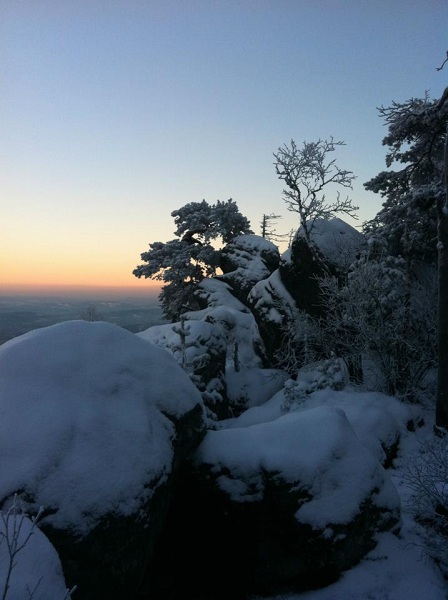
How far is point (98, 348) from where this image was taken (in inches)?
239

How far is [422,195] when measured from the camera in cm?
1219

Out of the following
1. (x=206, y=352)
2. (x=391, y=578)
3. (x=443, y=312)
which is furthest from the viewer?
(x=206, y=352)

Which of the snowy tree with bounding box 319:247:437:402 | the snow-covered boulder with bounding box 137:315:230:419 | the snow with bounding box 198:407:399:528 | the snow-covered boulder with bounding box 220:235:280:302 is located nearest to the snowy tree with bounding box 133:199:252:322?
the snow-covered boulder with bounding box 220:235:280:302

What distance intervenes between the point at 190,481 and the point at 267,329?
1361cm

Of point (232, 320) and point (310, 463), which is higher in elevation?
point (232, 320)

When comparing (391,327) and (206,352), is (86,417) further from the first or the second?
(391,327)

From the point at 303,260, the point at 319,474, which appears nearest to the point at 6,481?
the point at 319,474

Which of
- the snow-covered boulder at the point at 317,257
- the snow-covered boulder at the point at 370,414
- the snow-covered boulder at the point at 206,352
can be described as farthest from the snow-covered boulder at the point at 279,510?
the snow-covered boulder at the point at 317,257

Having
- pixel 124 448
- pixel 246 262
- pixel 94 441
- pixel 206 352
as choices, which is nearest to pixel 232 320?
pixel 246 262

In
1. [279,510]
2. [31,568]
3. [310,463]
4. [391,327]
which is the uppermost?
[391,327]

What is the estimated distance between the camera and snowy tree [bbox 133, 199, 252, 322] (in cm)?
2716

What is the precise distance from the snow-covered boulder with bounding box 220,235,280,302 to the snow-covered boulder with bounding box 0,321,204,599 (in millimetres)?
19151

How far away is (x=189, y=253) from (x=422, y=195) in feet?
57.9

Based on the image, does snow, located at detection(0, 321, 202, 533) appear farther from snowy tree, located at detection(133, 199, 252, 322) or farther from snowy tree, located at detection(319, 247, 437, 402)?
snowy tree, located at detection(133, 199, 252, 322)
